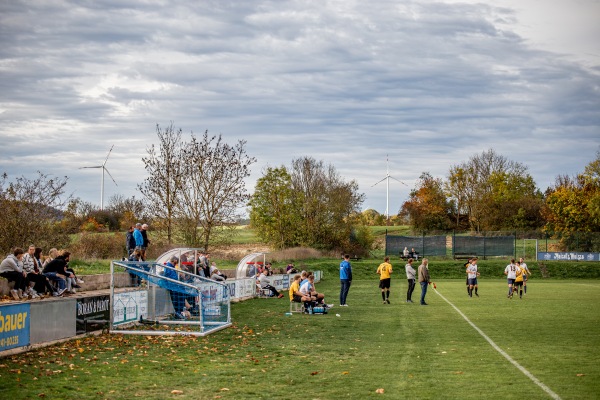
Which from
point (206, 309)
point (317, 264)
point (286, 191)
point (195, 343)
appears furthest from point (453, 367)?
point (286, 191)

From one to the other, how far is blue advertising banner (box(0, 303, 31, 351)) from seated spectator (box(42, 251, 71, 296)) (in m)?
7.88

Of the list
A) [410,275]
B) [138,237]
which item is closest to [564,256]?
[410,275]

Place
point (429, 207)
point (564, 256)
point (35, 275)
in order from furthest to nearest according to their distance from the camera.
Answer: point (429, 207), point (564, 256), point (35, 275)

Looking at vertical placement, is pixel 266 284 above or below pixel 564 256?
below

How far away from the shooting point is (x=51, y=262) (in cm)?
2300

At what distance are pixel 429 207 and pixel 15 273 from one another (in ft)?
283

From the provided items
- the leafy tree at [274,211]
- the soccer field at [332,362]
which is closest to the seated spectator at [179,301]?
the soccer field at [332,362]

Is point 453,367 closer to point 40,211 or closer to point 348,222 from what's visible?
point 40,211

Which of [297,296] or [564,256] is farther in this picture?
[564,256]

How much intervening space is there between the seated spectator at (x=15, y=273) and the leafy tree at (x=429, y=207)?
269 ft

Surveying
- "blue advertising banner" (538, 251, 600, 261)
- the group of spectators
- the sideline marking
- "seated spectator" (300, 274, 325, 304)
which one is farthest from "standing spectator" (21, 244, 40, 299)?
"blue advertising banner" (538, 251, 600, 261)

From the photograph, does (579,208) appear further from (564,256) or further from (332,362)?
(332,362)

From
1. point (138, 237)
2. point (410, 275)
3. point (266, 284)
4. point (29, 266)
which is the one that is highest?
point (138, 237)

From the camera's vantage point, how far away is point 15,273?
20609mm
